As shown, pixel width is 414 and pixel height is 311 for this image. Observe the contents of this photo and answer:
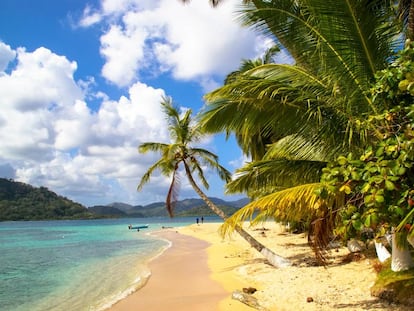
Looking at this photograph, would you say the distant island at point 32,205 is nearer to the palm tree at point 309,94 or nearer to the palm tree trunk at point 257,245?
the palm tree trunk at point 257,245

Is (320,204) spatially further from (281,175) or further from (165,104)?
(165,104)

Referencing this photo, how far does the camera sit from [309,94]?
19.7 ft

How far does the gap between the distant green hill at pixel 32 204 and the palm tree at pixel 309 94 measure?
12582cm

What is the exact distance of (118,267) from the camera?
16.2 metres

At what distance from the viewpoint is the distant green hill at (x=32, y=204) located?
116819mm

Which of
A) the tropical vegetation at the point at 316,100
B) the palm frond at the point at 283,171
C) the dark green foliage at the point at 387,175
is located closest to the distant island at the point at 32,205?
the palm frond at the point at 283,171

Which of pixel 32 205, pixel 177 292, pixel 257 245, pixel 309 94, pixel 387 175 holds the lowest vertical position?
pixel 177 292

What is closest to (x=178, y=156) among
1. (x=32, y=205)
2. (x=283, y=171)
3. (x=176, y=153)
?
(x=176, y=153)

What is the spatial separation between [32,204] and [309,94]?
440ft

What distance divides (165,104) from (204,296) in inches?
324

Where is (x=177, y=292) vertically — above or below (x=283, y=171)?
below

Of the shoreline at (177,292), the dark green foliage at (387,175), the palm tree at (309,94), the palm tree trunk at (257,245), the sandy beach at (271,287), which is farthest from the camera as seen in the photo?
the palm tree trunk at (257,245)

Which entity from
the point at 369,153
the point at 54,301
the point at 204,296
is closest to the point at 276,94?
the point at 369,153

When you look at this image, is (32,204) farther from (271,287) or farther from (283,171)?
(283,171)
